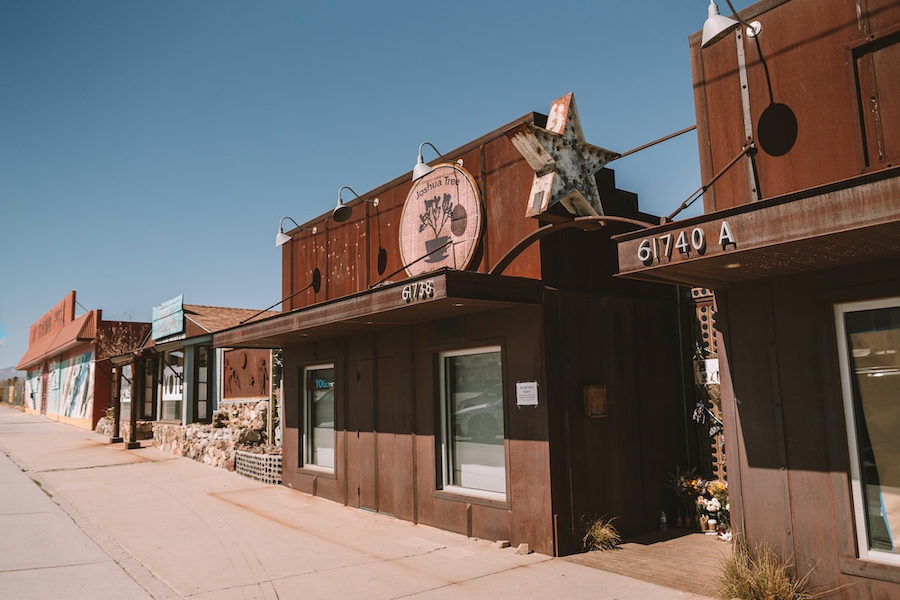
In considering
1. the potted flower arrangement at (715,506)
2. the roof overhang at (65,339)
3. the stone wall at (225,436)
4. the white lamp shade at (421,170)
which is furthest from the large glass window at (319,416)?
the roof overhang at (65,339)

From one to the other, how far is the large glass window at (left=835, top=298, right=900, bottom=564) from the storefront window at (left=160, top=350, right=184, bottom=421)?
18.0 m

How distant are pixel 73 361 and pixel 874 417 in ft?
106

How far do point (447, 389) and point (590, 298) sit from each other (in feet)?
7.11

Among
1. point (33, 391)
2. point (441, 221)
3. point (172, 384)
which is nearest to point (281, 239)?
point (441, 221)

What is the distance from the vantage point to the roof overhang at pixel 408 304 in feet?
22.1

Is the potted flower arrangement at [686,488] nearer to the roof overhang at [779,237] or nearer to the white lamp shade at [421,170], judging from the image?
the roof overhang at [779,237]

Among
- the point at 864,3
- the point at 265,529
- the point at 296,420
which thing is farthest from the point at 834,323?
the point at 296,420

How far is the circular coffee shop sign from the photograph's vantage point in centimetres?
822

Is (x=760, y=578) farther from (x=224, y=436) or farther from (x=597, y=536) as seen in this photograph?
(x=224, y=436)

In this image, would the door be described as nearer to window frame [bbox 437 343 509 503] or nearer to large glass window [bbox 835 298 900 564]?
window frame [bbox 437 343 509 503]

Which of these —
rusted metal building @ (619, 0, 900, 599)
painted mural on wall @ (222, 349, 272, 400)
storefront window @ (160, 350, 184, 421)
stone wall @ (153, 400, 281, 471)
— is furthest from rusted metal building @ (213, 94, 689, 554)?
storefront window @ (160, 350, 184, 421)

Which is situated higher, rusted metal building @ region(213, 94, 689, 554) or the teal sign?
the teal sign

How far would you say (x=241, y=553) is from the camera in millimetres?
7301

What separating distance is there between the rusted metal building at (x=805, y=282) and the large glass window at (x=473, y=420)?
275 centimetres
